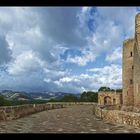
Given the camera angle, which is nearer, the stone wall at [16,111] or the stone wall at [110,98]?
the stone wall at [16,111]

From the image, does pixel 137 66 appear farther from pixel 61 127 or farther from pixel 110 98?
pixel 110 98

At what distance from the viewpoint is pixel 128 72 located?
3231 cm

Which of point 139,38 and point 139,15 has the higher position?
point 139,15

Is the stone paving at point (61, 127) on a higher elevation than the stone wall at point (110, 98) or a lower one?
lower

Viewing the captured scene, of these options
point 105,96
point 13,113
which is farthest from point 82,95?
point 13,113

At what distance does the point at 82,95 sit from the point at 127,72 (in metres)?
47.0

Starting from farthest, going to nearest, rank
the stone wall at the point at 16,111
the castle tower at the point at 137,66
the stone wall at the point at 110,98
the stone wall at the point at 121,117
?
the stone wall at the point at 110,98, the castle tower at the point at 137,66, the stone wall at the point at 16,111, the stone wall at the point at 121,117

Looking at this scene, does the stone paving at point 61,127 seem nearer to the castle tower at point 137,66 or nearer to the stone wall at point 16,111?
the stone wall at point 16,111

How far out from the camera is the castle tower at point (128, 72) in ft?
104

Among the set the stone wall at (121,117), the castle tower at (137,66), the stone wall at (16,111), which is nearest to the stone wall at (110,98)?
the castle tower at (137,66)

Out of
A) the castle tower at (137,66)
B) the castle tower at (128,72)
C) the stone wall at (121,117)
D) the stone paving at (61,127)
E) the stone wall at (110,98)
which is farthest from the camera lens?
the stone wall at (110,98)

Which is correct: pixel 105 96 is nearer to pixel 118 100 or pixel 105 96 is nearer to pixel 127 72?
pixel 118 100
